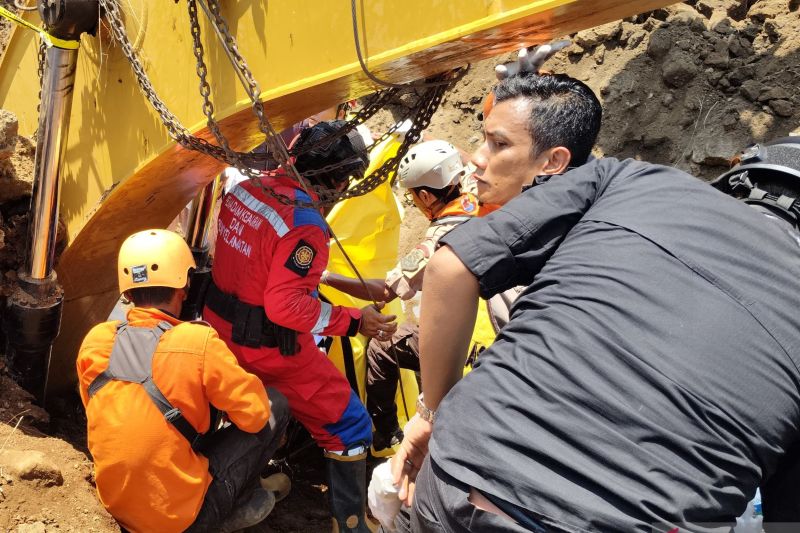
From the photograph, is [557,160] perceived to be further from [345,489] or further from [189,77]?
[345,489]

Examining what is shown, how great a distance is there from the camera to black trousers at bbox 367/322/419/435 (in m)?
4.67

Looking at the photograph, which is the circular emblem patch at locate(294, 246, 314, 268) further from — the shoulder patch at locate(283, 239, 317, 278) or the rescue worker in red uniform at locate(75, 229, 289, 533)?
the rescue worker in red uniform at locate(75, 229, 289, 533)

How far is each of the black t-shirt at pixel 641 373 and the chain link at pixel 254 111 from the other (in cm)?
136

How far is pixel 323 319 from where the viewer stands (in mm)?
3752

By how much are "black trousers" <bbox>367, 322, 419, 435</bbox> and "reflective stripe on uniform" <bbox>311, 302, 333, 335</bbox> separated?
0.85 meters

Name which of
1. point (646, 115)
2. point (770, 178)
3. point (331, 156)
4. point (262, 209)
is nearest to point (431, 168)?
point (331, 156)

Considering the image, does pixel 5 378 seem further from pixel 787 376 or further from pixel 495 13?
pixel 787 376

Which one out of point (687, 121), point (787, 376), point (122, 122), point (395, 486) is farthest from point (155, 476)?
point (687, 121)

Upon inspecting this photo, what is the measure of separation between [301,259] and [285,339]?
0.43 metres

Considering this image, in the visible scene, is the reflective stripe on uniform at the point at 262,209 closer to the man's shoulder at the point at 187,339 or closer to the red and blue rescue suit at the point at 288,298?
the red and blue rescue suit at the point at 288,298

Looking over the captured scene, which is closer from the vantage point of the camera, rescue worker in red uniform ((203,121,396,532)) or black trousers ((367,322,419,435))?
rescue worker in red uniform ((203,121,396,532))

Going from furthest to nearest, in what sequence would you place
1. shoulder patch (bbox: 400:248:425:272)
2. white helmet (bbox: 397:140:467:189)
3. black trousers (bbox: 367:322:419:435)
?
black trousers (bbox: 367:322:419:435) < white helmet (bbox: 397:140:467:189) < shoulder patch (bbox: 400:248:425:272)

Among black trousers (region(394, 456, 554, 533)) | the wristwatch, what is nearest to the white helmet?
the wristwatch

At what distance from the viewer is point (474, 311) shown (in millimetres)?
2010
